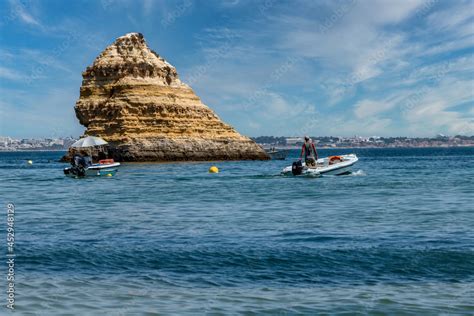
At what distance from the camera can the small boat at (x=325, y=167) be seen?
122 ft

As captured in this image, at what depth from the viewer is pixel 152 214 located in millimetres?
19219

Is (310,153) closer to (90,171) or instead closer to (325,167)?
(325,167)

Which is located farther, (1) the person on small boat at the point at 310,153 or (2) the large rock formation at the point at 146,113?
(2) the large rock formation at the point at 146,113

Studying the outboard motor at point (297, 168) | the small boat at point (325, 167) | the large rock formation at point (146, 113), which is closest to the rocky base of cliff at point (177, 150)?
the large rock formation at point (146, 113)

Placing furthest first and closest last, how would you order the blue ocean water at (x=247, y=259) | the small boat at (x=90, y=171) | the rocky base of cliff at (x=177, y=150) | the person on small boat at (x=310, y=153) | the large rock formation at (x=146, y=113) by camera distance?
the large rock formation at (x=146, y=113)
the rocky base of cliff at (x=177, y=150)
the small boat at (x=90, y=171)
the person on small boat at (x=310, y=153)
the blue ocean water at (x=247, y=259)

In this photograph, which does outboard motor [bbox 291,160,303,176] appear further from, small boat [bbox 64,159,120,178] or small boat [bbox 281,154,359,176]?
small boat [bbox 64,159,120,178]

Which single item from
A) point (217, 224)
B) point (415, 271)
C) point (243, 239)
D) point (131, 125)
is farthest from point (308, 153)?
point (131, 125)

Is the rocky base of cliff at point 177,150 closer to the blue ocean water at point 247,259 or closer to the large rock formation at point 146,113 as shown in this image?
the large rock formation at point 146,113

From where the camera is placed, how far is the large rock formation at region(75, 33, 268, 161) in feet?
265

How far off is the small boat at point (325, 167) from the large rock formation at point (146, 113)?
4314 cm

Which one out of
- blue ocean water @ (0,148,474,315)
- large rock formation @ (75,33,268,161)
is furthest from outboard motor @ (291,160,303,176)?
large rock formation @ (75,33,268,161)

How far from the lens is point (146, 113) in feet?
273

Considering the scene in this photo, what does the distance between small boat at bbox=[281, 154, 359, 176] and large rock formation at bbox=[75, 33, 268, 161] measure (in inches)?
1699

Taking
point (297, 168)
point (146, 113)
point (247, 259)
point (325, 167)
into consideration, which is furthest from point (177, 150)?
point (247, 259)
